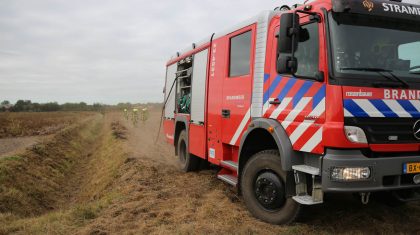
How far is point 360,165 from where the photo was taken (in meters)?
4.36

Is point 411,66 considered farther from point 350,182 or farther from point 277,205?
point 277,205

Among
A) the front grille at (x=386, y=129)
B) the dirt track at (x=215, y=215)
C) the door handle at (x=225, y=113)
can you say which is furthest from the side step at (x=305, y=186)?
the door handle at (x=225, y=113)

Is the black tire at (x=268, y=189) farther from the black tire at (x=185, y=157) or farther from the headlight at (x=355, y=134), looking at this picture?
the black tire at (x=185, y=157)

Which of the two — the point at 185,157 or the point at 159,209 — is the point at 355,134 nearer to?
the point at 159,209

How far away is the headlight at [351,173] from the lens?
14.4 ft

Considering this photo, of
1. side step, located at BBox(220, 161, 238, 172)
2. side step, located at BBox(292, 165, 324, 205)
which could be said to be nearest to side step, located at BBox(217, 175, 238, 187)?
side step, located at BBox(220, 161, 238, 172)

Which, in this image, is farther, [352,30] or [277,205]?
[277,205]

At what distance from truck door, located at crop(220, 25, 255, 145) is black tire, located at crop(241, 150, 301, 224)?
81 centimetres

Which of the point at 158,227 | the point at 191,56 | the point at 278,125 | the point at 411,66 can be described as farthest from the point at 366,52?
the point at 191,56

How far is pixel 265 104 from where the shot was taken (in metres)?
5.77

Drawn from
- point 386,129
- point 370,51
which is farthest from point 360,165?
point 370,51

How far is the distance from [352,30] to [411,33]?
92cm

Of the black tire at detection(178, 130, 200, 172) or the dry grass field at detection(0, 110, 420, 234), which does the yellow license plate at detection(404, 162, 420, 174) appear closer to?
the dry grass field at detection(0, 110, 420, 234)

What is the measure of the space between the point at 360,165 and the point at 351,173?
13cm
